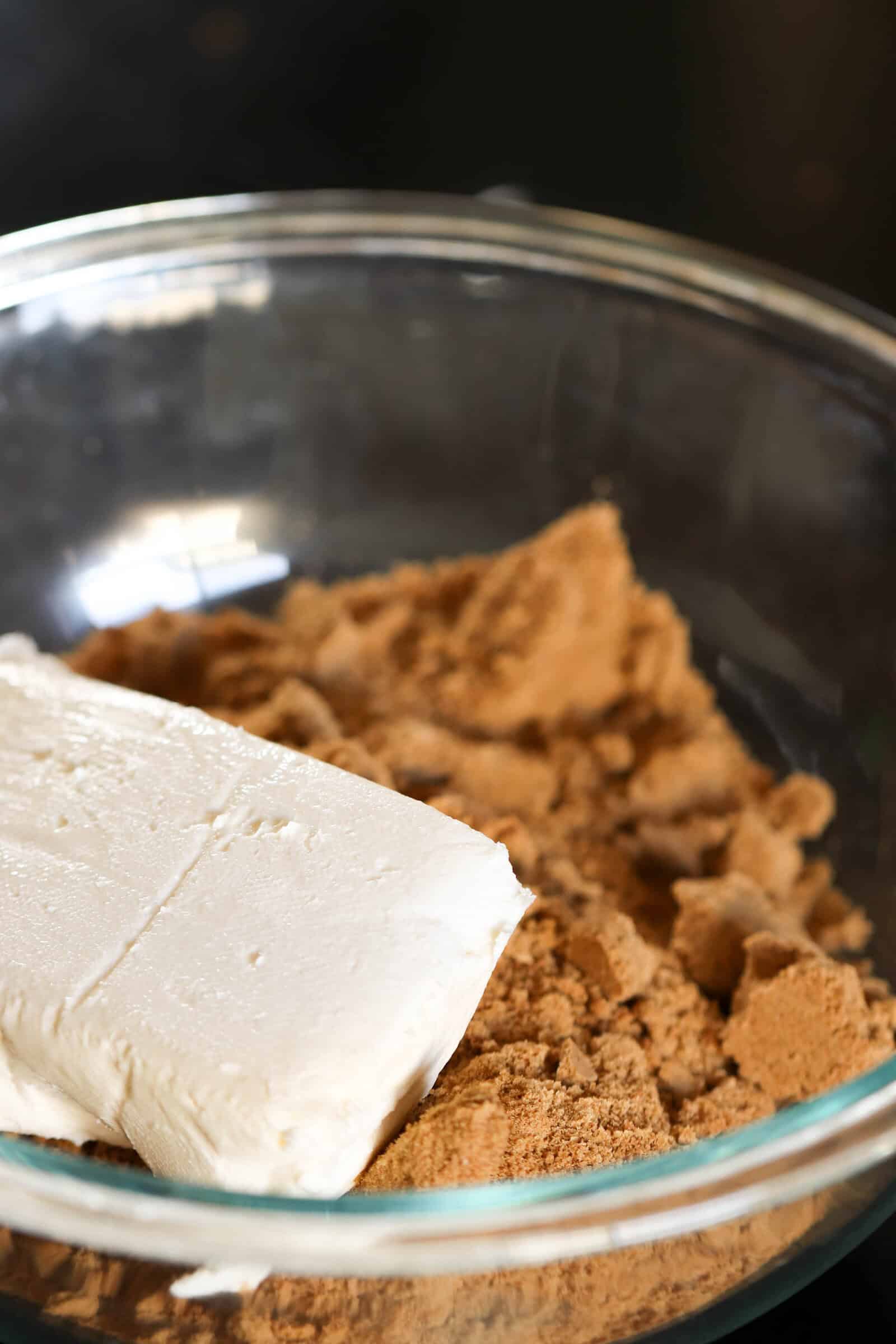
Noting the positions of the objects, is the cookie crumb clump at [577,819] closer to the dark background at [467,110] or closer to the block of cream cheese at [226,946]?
the block of cream cheese at [226,946]

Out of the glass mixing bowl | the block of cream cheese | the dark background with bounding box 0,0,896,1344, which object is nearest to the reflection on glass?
the glass mixing bowl

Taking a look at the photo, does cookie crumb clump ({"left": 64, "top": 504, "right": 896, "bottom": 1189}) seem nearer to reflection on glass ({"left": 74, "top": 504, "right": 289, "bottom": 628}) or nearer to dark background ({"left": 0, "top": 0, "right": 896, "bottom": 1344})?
reflection on glass ({"left": 74, "top": 504, "right": 289, "bottom": 628})

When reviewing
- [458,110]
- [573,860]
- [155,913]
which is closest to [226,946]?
[155,913]

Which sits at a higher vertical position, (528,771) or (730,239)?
(730,239)

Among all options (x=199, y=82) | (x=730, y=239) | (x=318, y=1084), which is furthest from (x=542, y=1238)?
(x=199, y=82)

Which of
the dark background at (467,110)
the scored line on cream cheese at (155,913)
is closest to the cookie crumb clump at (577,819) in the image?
the scored line on cream cheese at (155,913)

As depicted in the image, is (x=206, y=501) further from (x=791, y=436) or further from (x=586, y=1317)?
(x=586, y=1317)
